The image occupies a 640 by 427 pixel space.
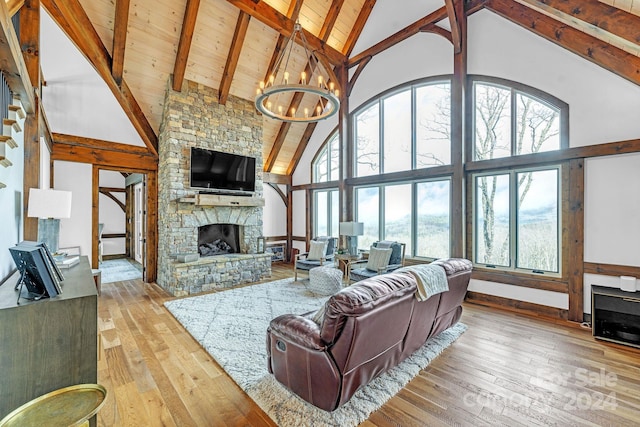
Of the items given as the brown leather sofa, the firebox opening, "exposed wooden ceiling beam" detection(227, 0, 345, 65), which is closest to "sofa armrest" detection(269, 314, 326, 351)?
the brown leather sofa

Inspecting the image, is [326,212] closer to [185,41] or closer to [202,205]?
[202,205]

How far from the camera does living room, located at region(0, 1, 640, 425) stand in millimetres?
2533

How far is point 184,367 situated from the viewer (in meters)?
2.89

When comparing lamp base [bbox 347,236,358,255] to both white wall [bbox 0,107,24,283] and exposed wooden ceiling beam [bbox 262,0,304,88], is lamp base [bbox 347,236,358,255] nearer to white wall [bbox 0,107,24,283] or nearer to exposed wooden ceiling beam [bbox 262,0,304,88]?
exposed wooden ceiling beam [bbox 262,0,304,88]

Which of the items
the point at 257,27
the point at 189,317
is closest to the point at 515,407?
the point at 189,317

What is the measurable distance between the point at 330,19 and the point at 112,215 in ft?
30.4

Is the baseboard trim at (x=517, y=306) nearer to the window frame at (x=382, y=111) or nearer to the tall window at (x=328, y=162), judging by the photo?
the window frame at (x=382, y=111)

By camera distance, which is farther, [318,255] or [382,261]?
[318,255]

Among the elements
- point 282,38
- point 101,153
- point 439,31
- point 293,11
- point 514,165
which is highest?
point 293,11

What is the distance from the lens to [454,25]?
493 cm

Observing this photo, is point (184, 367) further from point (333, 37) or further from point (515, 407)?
point (333, 37)

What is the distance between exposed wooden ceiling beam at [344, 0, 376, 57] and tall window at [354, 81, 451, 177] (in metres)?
1.56

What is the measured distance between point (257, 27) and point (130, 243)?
7945 mm

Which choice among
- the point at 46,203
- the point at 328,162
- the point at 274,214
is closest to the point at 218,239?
the point at 274,214
